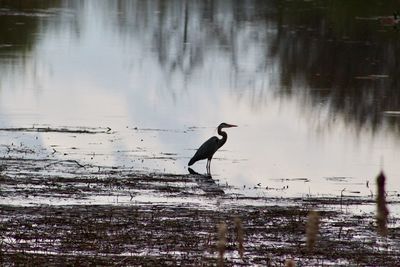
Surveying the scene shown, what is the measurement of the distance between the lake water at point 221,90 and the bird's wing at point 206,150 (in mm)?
233

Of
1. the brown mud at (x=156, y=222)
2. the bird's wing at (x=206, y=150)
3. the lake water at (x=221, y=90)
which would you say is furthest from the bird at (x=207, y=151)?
the brown mud at (x=156, y=222)

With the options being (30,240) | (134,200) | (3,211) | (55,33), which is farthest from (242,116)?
(55,33)

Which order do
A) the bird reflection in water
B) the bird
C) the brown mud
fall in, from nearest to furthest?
the brown mud < the bird reflection in water < the bird

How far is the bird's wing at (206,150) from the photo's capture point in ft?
58.5

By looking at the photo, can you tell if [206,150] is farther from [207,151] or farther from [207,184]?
[207,184]

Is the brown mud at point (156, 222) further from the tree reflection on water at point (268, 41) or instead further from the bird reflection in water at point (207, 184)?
the tree reflection on water at point (268, 41)

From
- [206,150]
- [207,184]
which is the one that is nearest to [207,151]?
[206,150]

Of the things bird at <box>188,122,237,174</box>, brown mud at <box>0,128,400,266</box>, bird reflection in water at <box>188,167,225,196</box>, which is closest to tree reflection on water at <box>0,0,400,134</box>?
bird at <box>188,122,237,174</box>

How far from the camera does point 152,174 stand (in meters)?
16.2

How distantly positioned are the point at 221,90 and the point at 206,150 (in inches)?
513

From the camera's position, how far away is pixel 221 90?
3097cm

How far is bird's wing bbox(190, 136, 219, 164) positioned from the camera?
17.8 meters

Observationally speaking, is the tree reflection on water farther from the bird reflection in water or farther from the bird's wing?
the bird reflection in water

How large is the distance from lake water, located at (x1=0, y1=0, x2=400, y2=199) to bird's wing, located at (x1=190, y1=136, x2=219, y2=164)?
233 mm
